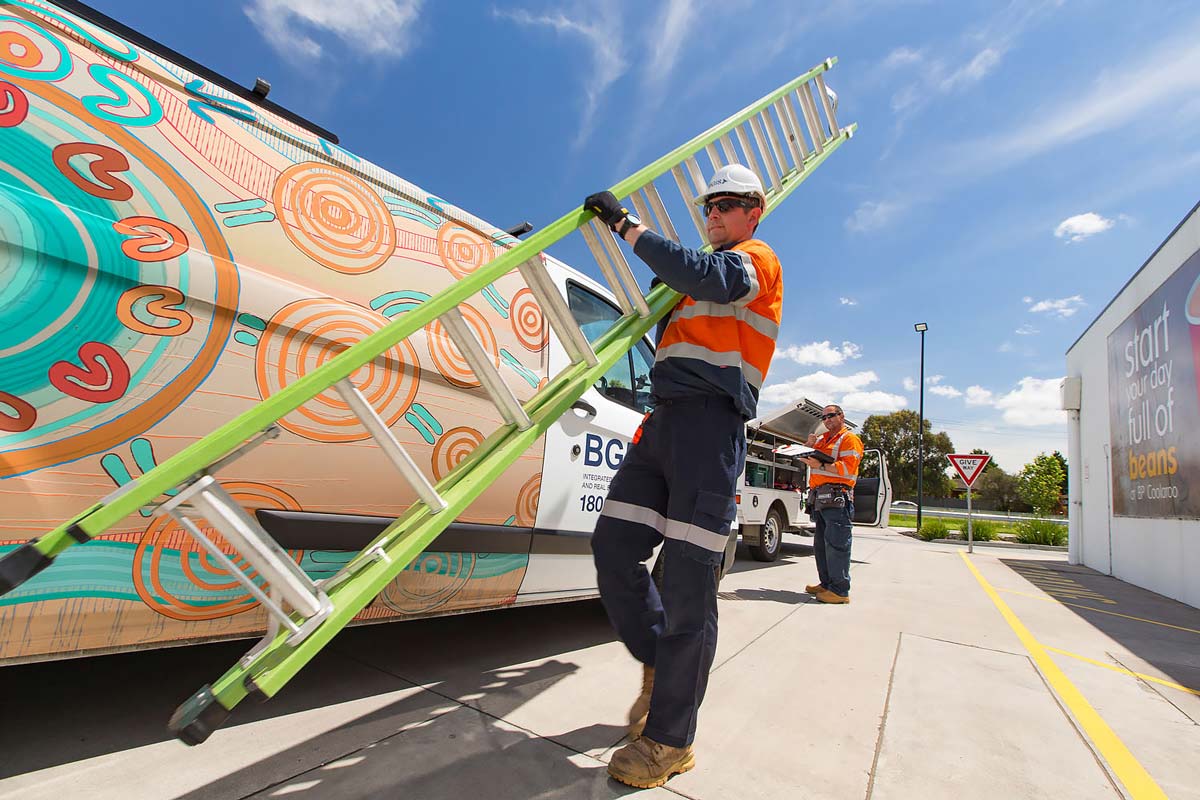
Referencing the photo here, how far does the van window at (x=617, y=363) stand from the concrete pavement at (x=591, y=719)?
1344 millimetres

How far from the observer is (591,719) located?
2.16 meters

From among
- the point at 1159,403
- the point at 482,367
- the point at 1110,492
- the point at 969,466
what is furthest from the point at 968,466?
the point at 482,367

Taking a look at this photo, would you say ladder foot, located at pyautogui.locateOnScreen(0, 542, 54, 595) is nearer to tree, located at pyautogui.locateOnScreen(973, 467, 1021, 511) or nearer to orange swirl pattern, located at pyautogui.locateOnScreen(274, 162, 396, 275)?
orange swirl pattern, located at pyautogui.locateOnScreen(274, 162, 396, 275)

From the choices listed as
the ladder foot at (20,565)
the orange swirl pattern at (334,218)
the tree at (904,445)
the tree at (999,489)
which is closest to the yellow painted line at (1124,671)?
the orange swirl pattern at (334,218)

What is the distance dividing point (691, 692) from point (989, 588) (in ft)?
19.3

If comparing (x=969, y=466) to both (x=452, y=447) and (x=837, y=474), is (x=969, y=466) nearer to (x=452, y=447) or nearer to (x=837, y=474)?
(x=837, y=474)

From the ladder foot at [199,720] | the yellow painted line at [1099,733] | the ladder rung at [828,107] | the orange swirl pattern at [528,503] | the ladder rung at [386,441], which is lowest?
the yellow painted line at [1099,733]

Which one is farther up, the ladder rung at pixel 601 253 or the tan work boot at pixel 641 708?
the ladder rung at pixel 601 253

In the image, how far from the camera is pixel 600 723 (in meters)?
2.13

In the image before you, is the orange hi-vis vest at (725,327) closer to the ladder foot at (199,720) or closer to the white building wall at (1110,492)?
the ladder foot at (199,720)

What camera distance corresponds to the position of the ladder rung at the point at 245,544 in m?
1.18

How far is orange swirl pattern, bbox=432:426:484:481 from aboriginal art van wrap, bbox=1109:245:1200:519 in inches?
A: 273

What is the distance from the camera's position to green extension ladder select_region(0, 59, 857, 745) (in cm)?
112

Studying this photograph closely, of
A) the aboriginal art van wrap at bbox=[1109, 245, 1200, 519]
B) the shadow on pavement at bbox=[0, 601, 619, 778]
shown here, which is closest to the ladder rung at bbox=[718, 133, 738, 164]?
the shadow on pavement at bbox=[0, 601, 619, 778]
